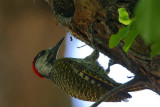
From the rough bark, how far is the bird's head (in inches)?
34.3

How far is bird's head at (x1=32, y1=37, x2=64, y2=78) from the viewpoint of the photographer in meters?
2.50

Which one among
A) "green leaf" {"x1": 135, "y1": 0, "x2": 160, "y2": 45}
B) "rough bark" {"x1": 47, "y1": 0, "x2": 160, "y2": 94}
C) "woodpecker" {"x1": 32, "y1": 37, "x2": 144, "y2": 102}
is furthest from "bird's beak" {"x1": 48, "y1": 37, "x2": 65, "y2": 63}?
"green leaf" {"x1": 135, "y1": 0, "x2": 160, "y2": 45}

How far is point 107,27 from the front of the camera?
133cm

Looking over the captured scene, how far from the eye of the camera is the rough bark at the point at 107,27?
4.10ft

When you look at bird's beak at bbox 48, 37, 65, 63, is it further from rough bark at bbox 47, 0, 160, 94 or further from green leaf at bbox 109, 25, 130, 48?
green leaf at bbox 109, 25, 130, 48

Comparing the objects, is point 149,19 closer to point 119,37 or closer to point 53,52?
point 119,37

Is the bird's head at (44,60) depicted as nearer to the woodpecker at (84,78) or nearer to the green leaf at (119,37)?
the woodpecker at (84,78)

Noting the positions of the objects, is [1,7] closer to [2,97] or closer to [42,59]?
[42,59]

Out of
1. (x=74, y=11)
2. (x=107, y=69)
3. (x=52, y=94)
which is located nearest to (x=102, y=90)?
(x=107, y=69)

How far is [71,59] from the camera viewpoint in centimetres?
220

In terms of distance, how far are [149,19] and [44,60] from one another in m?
2.30

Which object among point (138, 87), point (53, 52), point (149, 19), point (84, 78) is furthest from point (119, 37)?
point (53, 52)

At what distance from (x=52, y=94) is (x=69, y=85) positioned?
86 centimetres

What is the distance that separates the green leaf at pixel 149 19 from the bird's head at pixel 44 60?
7.21 ft
